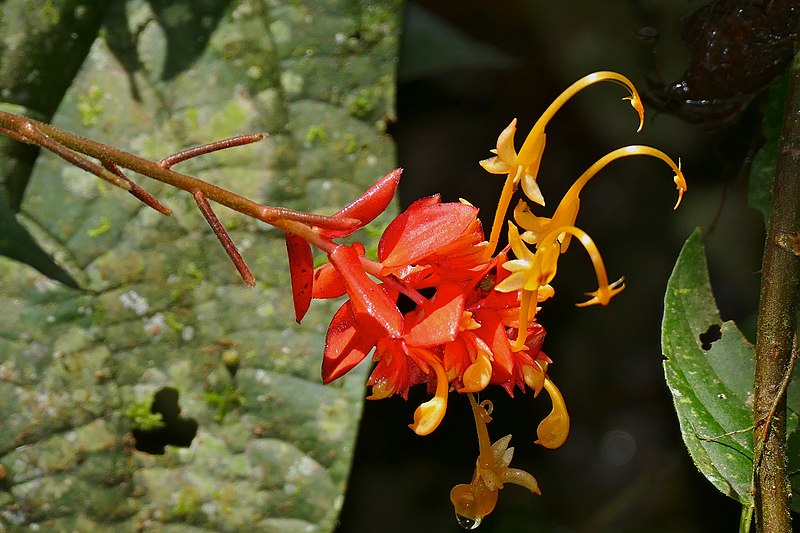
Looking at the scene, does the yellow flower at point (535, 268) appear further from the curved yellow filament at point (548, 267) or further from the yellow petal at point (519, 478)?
the yellow petal at point (519, 478)

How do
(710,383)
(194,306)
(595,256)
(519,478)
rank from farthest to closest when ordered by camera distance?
1. (194,306)
2. (710,383)
3. (519,478)
4. (595,256)

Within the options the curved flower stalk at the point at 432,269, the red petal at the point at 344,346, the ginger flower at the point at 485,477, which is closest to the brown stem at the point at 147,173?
the curved flower stalk at the point at 432,269

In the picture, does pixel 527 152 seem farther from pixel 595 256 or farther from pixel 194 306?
pixel 194 306

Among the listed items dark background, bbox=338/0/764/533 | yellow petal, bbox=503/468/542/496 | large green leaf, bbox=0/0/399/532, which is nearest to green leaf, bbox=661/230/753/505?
yellow petal, bbox=503/468/542/496

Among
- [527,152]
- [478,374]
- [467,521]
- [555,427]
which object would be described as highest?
[527,152]

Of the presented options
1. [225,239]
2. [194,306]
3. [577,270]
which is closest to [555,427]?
[225,239]

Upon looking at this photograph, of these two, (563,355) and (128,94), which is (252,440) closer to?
(128,94)
